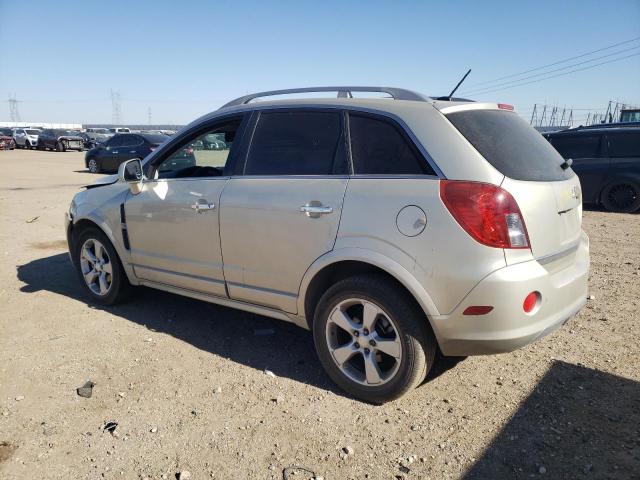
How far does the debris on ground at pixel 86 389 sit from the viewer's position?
320cm

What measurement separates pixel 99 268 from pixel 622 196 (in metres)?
9.63

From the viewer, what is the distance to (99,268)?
185 inches

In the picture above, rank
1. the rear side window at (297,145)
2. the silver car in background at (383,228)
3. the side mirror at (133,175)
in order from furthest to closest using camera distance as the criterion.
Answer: the side mirror at (133,175), the rear side window at (297,145), the silver car in background at (383,228)

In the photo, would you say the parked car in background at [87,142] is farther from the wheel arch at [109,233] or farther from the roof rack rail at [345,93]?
the roof rack rail at [345,93]

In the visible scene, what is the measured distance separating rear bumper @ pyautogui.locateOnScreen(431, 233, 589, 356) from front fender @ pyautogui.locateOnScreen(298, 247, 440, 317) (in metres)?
0.12

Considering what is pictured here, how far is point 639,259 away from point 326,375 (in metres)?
4.78

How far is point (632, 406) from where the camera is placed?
9.61ft

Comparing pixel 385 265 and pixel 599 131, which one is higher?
pixel 599 131

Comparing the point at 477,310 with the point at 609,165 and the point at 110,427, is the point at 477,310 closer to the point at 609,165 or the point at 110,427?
the point at 110,427

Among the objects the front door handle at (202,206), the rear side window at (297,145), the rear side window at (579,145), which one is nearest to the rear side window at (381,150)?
the rear side window at (297,145)

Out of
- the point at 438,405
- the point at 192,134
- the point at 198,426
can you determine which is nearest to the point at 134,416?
the point at 198,426

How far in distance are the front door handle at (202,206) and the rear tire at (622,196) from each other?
901cm

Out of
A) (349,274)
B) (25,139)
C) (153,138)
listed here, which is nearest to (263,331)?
(349,274)

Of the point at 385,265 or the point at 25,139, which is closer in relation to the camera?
the point at 385,265
